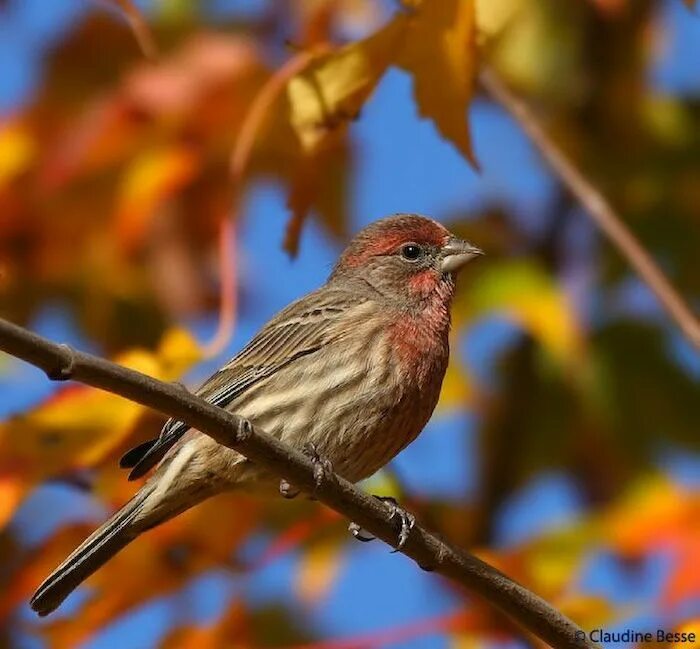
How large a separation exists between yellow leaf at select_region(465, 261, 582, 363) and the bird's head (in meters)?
0.18

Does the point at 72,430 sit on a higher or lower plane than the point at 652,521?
lower

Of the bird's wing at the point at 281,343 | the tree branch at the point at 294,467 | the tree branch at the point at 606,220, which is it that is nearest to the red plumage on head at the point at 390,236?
the bird's wing at the point at 281,343

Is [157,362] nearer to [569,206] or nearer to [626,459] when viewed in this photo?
[626,459]

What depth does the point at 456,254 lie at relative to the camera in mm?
5898

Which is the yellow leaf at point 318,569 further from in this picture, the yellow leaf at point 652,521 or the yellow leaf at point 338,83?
the yellow leaf at point 338,83

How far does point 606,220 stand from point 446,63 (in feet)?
2.95

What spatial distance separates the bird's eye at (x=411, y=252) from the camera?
6145 mm

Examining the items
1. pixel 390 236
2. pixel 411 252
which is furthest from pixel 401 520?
pixel 390 236

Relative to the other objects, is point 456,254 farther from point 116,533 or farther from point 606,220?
point 116,533

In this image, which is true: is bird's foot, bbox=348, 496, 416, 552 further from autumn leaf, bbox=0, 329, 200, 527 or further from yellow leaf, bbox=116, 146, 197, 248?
yellow leaf, bbox=116, 146, 197, 248

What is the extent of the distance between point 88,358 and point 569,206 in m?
3.95

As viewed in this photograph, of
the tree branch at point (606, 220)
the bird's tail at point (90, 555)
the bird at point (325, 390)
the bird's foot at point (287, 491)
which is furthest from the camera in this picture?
the bird's foot at point (287, 491)

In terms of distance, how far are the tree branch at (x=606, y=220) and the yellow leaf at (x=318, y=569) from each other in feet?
6.12

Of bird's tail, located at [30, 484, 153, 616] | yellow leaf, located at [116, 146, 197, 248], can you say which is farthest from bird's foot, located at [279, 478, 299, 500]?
yellow leaf, located at [116, 146, 197, 248]
